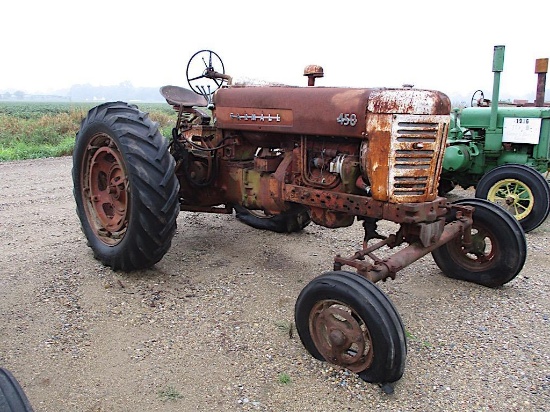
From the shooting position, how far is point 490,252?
418cm

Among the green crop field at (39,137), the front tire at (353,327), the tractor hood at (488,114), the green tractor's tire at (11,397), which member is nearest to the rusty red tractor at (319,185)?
the front tire at (353,327)

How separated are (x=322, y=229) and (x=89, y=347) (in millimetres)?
3247

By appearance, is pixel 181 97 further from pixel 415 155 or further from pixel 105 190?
pixel 415 155

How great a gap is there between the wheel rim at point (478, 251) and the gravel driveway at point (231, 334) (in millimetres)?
197

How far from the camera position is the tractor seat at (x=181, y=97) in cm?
516

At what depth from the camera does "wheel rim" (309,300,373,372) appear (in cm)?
285

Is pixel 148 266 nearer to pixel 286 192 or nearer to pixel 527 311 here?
pixel 286 192

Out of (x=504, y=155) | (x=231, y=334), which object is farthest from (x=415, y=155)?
(x=504, y=155)

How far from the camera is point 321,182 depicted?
3.75m

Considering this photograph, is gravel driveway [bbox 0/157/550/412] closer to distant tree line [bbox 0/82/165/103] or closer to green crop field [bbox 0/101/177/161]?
green crop field [bbox 0/101/177/161]

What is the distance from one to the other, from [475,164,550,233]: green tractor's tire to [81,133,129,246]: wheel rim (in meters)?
4.29

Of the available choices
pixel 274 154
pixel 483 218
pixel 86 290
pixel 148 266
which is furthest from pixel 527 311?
pixel 86 290

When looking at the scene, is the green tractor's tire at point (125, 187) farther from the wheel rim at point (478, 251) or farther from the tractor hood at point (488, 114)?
the tractor hood at point (488, 114)

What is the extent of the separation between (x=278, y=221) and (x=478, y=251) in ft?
7.05
